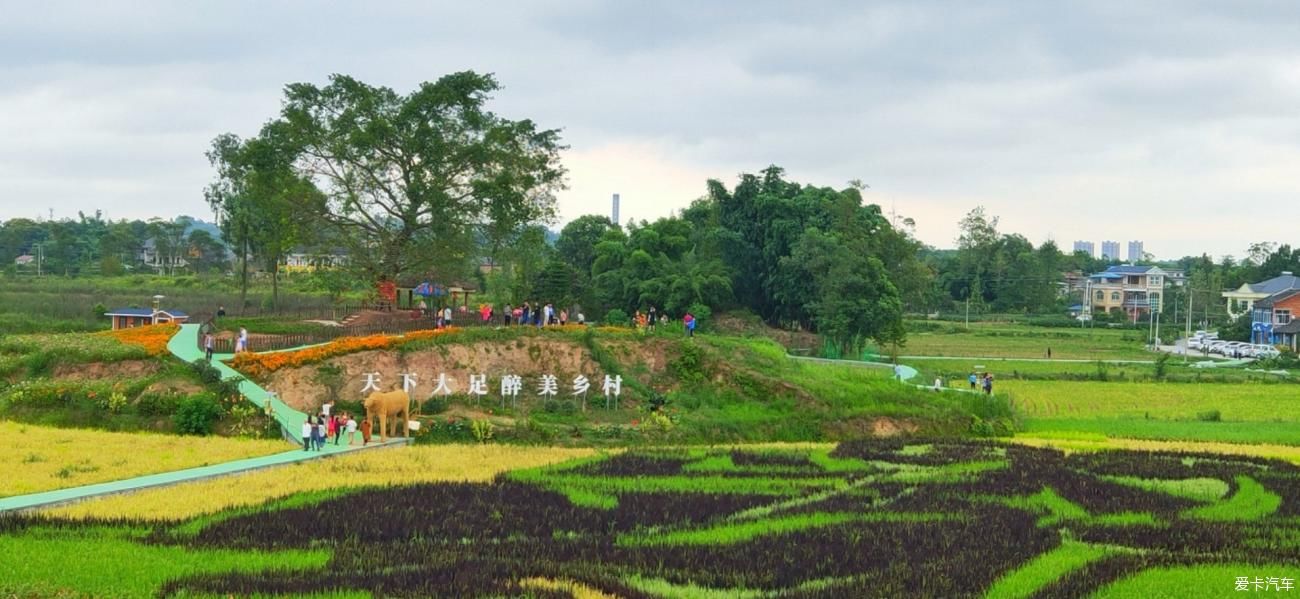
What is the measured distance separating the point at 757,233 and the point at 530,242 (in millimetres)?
21932

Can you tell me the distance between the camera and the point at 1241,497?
21.6 m

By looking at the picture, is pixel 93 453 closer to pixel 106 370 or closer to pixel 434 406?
pixel 106 370

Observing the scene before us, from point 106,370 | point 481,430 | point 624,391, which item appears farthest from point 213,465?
point 624,391

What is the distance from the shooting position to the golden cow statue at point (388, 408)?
2817 centimetres

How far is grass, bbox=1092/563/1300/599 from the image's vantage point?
542 inches

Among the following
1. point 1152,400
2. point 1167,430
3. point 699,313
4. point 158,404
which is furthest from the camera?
point 699,313

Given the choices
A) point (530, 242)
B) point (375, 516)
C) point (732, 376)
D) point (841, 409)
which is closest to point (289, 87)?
point (530, 242)

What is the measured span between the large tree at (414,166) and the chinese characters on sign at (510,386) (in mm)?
10262

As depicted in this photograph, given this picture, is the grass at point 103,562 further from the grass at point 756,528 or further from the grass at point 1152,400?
the grass at point 1152,400

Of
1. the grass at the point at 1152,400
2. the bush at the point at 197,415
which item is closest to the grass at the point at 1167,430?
the grass at the point at 1152,400

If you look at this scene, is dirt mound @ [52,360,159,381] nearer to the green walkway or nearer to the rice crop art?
the green walkway

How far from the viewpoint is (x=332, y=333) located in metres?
36.7

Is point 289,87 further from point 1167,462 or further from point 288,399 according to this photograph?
point 1167,462

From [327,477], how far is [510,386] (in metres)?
10.0
